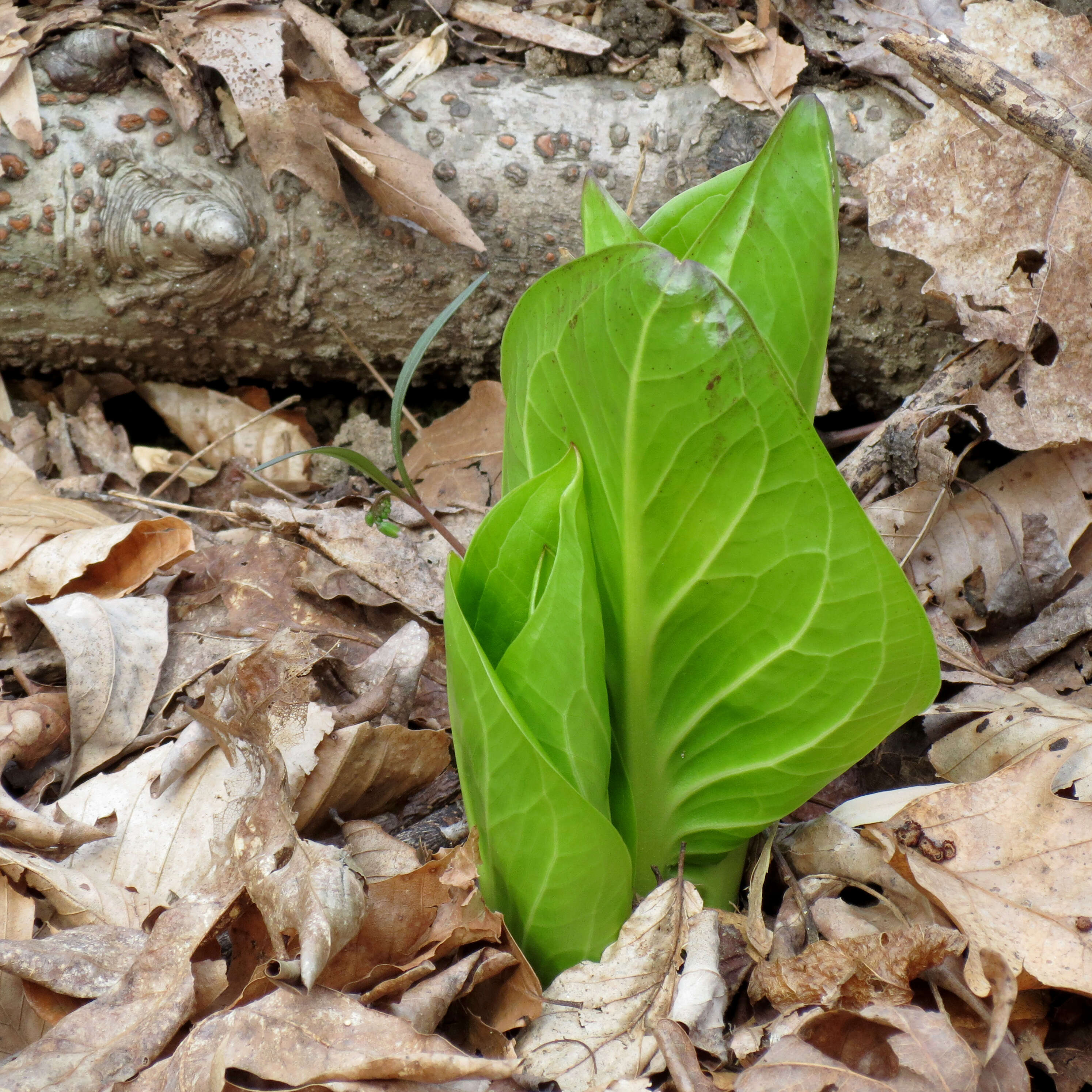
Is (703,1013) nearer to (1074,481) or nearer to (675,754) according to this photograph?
(675,754)

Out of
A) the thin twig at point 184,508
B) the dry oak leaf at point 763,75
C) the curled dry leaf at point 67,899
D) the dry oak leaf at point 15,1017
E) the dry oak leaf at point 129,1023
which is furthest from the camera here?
the dry oak leaf at point 763,75

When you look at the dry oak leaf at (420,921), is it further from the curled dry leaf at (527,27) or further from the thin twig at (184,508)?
the curled dry leaf at (527,27)

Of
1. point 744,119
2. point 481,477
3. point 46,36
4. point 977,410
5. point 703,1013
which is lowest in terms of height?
point 481,477

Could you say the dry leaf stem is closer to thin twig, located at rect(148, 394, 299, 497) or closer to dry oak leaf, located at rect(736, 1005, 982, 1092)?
dry oak leaf, located at rect(736, 1005, 982, 1092)

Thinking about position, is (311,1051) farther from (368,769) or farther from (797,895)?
(797,895)

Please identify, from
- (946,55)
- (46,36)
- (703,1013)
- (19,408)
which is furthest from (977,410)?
(19,408)

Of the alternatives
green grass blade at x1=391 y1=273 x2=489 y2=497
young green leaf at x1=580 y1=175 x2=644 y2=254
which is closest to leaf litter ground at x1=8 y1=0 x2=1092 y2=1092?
green grass blade at x1=391 y1=273 x2=489 y2=497

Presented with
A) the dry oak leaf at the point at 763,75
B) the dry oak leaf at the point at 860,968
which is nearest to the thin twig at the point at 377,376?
the dry oak leaf at the point at 763,75
